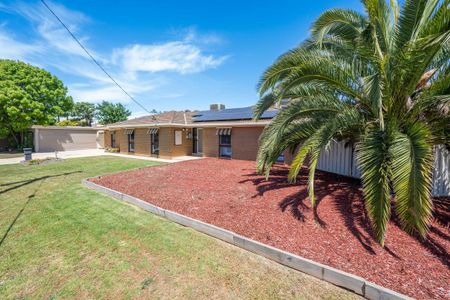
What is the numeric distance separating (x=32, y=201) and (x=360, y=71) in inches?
438

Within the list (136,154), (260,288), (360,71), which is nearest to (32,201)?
(260,288)

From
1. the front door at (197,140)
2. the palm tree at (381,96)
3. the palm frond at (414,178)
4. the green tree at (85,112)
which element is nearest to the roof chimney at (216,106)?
the front door at (197,140)

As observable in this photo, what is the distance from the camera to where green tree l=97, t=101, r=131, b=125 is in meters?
44.7

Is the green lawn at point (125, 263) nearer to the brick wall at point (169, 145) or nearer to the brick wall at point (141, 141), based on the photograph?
the brick wall at point (169, 145)

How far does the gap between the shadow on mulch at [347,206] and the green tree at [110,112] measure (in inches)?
1778

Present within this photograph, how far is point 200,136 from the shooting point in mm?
19688

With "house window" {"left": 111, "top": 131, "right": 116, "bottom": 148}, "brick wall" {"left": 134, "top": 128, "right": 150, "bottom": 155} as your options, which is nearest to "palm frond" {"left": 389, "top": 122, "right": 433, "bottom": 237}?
"brick wall" {"left": 134, "top": 128, "right": 150, "bottom": 155}

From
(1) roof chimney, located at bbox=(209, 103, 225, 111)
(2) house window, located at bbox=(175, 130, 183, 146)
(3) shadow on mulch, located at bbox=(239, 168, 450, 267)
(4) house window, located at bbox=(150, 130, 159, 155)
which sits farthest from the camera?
(1) roof chimney, located at bbox=(209, 103, 225, 111)

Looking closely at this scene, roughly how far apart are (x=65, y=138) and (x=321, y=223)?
3238 centimetres

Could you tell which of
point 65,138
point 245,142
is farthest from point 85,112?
point 245,142

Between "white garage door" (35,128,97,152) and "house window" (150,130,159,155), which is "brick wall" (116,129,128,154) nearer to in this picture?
"house window" (150,130,159,155)

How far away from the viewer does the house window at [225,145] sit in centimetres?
1612

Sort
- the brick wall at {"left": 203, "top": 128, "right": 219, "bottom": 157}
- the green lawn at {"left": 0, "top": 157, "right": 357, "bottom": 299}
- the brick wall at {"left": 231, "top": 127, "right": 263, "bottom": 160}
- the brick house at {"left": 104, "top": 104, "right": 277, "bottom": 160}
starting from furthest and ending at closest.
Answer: the brick wall at {"left": 203, "top": 128, "right": 219, "bottom": 157}
the brick house at {"left": 104, "top": 104, "right": 277, "bottom": 160}
the brick wall at {"left": 231, "top": 127, "right": 263, "bottom": 160}
the green lawn at {"left": 0, "top": 157, "right": 357, "bottom": 299}

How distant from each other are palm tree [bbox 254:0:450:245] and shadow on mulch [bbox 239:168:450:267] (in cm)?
44
